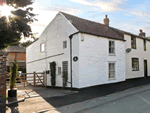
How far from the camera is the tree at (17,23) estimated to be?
37.2 ft

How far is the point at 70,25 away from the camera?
13617 mm

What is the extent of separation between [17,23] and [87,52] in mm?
6385

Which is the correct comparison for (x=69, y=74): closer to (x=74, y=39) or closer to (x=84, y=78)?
(x=84, y=78)

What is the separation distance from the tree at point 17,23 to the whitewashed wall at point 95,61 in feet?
16.1

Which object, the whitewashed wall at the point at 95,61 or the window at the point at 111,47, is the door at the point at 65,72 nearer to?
the whitewashed wall at the point at 95,61

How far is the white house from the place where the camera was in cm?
1241

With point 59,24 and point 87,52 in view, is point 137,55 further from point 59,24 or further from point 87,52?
point 59,24

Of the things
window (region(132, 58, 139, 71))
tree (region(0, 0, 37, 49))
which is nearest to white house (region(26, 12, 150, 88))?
window (region(132, 58, 139, 71))

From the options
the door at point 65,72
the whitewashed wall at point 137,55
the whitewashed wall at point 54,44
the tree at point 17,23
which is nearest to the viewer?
the tree at point 17,23

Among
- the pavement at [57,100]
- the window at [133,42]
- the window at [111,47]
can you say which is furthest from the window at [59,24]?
the window at [133,42]

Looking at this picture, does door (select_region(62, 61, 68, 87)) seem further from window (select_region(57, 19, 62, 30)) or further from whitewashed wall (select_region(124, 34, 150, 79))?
whitewashed wall (select_region(124, 34, 150, 79))

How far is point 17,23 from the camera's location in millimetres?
11945

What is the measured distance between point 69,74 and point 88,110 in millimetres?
6698

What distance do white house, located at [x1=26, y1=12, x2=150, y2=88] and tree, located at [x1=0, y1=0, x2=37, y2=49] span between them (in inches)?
138
